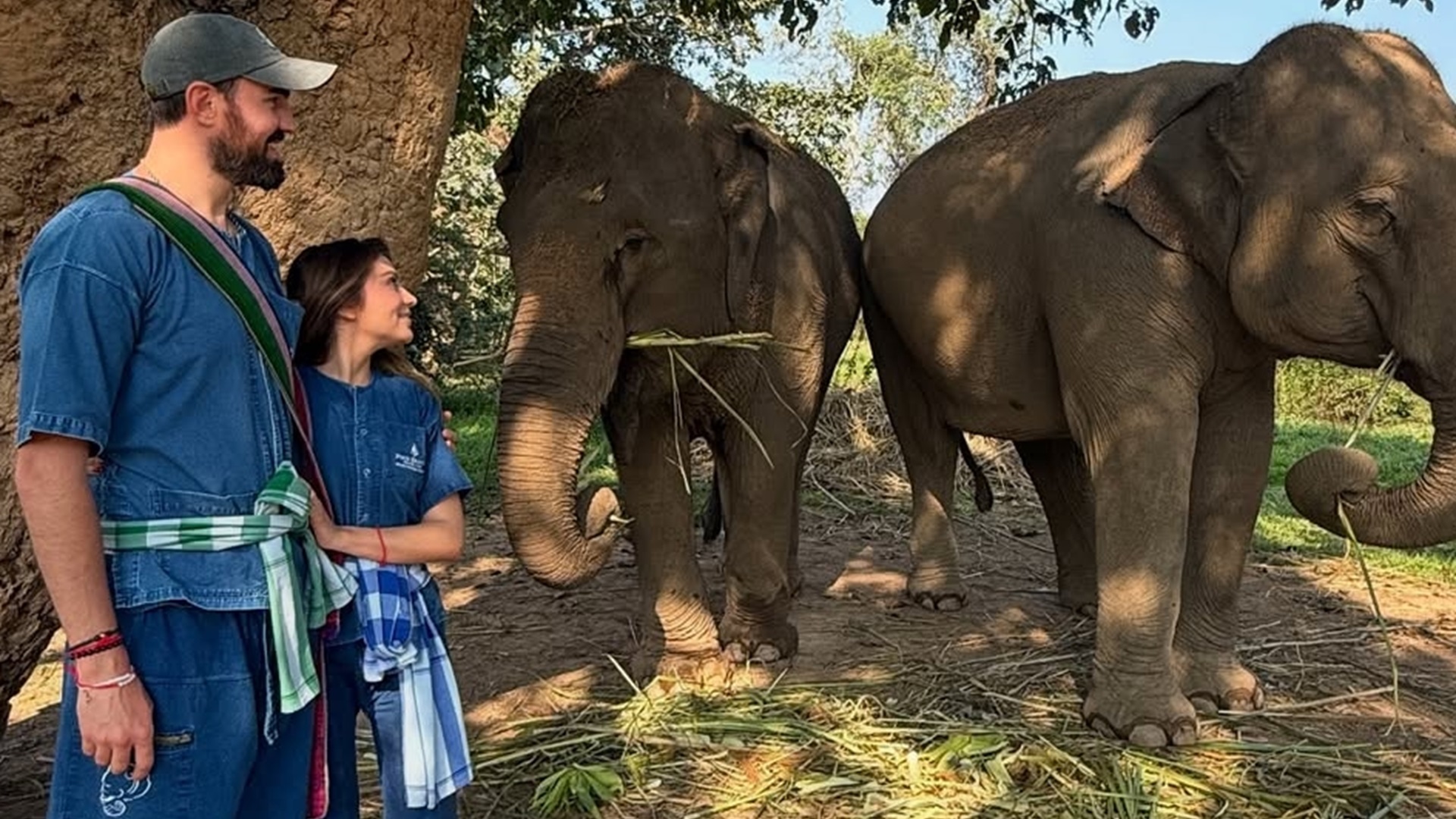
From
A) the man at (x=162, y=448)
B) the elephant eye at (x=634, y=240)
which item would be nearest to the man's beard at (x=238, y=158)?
the man at (x=162, y=448)

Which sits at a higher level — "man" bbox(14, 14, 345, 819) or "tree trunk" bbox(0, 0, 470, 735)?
"tree trunk" bbox(0, 0, 470, 735)

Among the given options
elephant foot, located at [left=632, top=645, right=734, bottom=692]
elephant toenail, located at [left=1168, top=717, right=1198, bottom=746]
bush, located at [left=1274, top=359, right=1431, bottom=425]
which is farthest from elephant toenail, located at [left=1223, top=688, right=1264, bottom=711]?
bush, located at [left=1274, top=359, right=1431, bottom=425]

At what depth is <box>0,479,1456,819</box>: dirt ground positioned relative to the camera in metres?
4.27

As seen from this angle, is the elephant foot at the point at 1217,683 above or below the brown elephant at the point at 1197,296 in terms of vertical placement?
below

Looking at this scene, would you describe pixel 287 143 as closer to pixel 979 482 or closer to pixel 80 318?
pixel 80 318

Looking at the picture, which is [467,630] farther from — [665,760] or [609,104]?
[609,104]

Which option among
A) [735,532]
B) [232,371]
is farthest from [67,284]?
[735,532]

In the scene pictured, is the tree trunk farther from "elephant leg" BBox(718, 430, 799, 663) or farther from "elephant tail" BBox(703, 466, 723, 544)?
"elephant tail" BBox(703, 466, 723, 544)

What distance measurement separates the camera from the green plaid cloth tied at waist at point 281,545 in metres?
2.03

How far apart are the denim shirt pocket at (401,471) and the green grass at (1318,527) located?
16.0ft

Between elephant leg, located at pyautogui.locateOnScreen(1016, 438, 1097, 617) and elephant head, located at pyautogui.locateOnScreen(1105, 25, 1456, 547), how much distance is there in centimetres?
180

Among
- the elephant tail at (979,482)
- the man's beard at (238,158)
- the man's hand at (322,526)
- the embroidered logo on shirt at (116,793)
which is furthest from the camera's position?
the elephant tail at (979,482)

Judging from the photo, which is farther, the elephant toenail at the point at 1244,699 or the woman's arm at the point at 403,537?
the elephant toenail at the point at 1244,699

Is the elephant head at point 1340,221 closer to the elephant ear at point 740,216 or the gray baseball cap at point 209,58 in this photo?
the elephant ear at point 740,216
